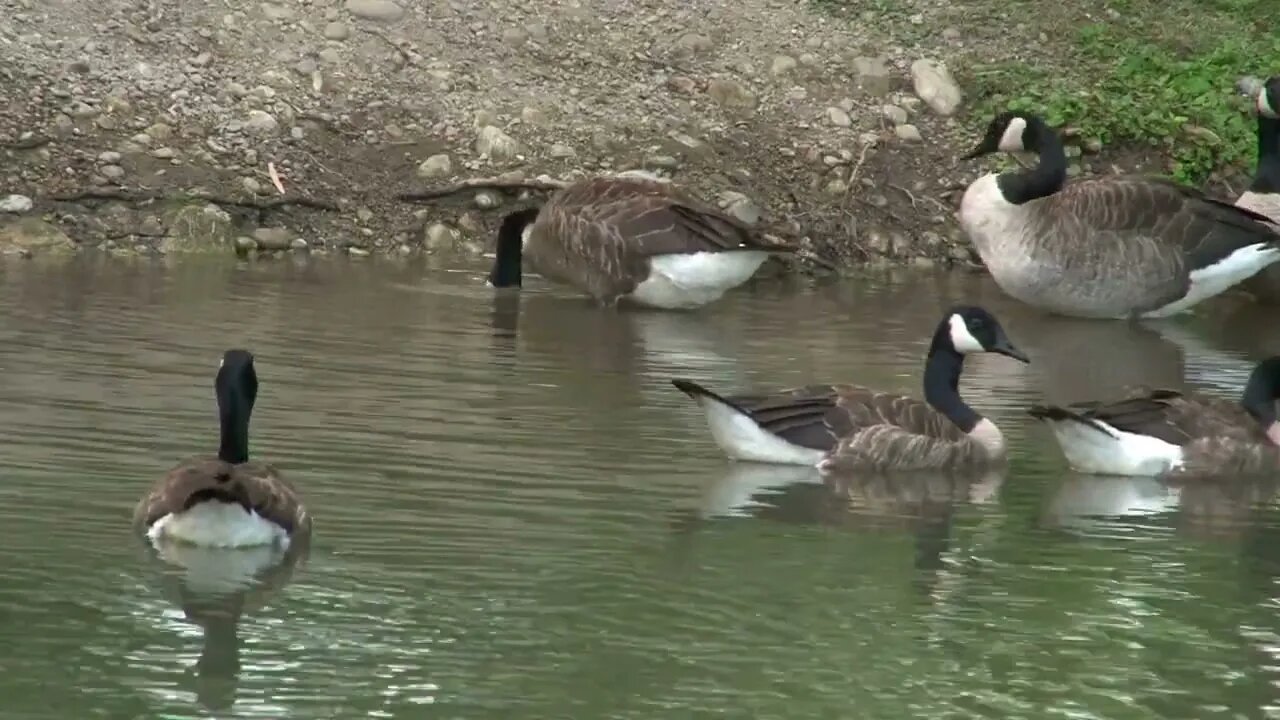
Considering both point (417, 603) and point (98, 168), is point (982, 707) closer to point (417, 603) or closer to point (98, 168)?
point (417, 603)

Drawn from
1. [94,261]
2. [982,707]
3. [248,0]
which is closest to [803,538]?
[982,707]

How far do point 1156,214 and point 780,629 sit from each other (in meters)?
9.52

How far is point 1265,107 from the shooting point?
59.6 ft

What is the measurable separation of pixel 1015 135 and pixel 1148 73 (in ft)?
10.2

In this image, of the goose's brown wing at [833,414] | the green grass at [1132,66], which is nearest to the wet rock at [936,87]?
the green grass at [1132,66]

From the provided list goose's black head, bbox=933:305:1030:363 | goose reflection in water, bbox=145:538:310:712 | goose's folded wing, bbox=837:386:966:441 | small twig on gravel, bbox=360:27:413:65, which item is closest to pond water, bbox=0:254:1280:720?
goose reflection in water, bbox=145:538:310:712

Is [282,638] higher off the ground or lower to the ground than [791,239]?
lower

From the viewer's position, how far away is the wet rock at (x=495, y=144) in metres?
18.1

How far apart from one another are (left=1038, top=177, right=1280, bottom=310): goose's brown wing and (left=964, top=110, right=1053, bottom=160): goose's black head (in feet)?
1.55

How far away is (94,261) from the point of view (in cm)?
1590

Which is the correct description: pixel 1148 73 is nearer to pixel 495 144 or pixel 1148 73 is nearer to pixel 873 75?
pixel 873 75

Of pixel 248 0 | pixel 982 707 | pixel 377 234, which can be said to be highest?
pixel 248 0

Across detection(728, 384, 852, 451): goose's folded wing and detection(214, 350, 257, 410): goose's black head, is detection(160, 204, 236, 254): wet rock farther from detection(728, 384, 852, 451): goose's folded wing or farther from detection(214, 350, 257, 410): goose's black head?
detection(214, 350, 257, 410): goose's black head

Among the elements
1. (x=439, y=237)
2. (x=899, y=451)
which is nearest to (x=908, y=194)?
(x=439, y=237)
